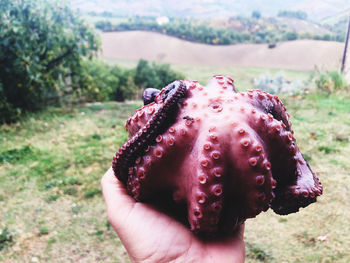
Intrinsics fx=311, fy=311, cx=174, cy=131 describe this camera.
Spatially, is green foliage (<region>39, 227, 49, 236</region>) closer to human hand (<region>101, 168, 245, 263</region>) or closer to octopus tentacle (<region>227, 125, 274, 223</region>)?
human hand (<region>101, 168, 245, 263</region>)

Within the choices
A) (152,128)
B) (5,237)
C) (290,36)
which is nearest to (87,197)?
(5,237)

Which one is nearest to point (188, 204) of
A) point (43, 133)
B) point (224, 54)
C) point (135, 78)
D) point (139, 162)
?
point (139, 162)

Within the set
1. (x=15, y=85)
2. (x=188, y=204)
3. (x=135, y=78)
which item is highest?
(x=188, y=204)

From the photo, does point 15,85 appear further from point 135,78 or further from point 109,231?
point 135,78

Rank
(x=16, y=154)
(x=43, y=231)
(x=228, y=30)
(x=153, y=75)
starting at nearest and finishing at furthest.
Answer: (x=43, y=231) < (x=16, y=154) < (x=153, y=75) < (x=228, y=30)

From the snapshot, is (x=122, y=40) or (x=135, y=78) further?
(x=122, y=40)

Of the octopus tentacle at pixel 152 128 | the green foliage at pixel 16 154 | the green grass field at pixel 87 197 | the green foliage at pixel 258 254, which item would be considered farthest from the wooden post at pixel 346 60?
the octopus tentacle at pixel 152 128

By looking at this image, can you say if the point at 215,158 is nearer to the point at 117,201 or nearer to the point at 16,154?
the point at 117,201

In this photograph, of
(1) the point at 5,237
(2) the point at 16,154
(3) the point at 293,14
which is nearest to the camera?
(1) the point at 5,237
